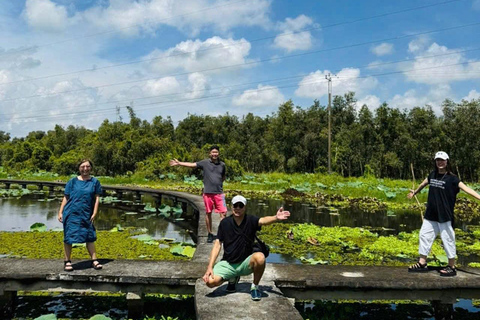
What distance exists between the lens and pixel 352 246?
8773mm

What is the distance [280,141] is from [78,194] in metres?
37.4

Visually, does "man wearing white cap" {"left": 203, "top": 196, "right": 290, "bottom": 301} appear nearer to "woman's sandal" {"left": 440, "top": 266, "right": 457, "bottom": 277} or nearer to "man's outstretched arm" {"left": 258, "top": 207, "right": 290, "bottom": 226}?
"man's outstretched arm" {"left": 258, "top": 207, "right": 290, "bottom": 226}

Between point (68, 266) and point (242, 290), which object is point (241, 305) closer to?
point (242, 290)

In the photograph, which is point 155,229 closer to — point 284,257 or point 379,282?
point 284,257

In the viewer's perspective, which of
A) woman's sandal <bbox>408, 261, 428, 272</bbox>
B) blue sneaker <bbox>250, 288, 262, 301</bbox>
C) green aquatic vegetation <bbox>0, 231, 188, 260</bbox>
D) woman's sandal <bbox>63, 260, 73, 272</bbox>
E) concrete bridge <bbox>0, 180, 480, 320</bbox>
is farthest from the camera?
green aquatic vegetation <bbox>0, 231, 188, 260</bbox>

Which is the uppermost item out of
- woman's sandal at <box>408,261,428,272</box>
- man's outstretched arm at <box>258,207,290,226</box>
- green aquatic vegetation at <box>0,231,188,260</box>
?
man's outstretched arm at <box>258,207,290,226</box>

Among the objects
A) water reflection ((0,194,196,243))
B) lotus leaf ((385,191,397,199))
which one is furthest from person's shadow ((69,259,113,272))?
lotus leaf ((385,191,397,199))

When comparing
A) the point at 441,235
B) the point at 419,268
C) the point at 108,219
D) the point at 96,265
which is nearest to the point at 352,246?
the point at 419,268

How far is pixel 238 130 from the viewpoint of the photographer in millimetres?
49375

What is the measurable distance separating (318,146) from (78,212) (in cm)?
3594

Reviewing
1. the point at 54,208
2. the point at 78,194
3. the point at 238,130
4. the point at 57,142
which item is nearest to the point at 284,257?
the point at 78,194

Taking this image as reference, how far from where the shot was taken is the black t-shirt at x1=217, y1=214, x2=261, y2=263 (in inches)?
156

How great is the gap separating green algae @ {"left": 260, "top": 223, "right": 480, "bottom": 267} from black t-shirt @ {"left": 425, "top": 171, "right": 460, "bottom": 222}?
8.37 feet

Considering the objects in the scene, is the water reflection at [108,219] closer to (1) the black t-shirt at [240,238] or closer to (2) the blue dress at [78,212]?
(2) the blue dress at [78,212]
